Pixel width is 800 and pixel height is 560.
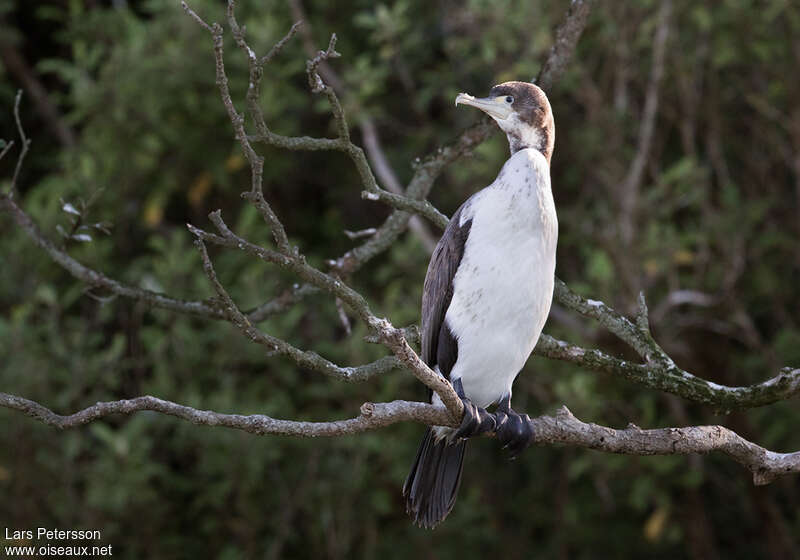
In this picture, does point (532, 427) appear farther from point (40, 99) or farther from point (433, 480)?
point (40, 99)

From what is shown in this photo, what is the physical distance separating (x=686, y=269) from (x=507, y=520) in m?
2.29

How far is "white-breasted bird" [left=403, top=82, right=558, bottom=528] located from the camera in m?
3.61

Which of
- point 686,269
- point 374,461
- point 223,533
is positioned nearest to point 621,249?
point 686,269

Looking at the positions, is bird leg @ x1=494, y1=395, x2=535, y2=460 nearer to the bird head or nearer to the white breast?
the white breast

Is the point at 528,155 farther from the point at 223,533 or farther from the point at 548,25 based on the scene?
the point at 223,533

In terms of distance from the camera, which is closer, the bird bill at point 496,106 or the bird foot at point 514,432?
the bird foot at point 514,432

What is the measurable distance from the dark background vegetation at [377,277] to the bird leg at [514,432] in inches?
110

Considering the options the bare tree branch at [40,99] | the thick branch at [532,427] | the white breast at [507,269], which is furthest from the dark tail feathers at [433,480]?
the bare tree branch at [40,99]

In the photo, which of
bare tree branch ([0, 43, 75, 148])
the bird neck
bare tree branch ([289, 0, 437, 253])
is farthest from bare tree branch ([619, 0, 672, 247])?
bare tree branch ([0, 43, 75, 148])

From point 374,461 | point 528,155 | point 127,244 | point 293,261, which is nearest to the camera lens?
point 293,261

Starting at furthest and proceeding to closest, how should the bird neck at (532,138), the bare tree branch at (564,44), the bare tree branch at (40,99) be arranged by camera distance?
1. the bare tree branch at (40,99)
2. the bare tree branch at (564,44)
3. the bird neck at (532,138)

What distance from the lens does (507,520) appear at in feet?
26.1

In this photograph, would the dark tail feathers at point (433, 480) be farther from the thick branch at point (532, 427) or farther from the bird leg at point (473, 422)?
the thick branch at point (532, 427)

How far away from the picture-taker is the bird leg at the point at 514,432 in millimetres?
3508
